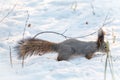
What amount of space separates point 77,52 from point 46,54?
0.40 m

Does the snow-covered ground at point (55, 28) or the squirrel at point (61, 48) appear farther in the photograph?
the squirrel at point (61, 48)

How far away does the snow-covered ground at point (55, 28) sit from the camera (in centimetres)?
406

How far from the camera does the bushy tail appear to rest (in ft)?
15.6

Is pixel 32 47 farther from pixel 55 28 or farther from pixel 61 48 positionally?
pixel 55 28

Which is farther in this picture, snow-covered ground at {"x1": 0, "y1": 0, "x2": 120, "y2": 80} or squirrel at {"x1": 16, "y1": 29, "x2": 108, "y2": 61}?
squirrel at {"x1": 16, "y1": 29, "x2": 108, "y2": 61}

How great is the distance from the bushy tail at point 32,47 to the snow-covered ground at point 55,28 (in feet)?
0.25

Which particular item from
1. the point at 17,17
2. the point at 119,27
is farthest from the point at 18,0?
the point at 119,27

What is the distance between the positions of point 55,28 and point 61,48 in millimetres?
1311

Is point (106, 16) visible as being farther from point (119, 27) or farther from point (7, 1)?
point (7, 1)

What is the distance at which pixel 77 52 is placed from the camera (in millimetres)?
5027

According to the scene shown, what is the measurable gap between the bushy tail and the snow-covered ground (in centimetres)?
8

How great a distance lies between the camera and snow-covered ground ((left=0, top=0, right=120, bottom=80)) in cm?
406

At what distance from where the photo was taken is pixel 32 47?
4863 mm

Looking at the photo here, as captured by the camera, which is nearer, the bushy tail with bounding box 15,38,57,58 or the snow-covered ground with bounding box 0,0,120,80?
the snow-covered ground with bounding box 0,0,120,80
